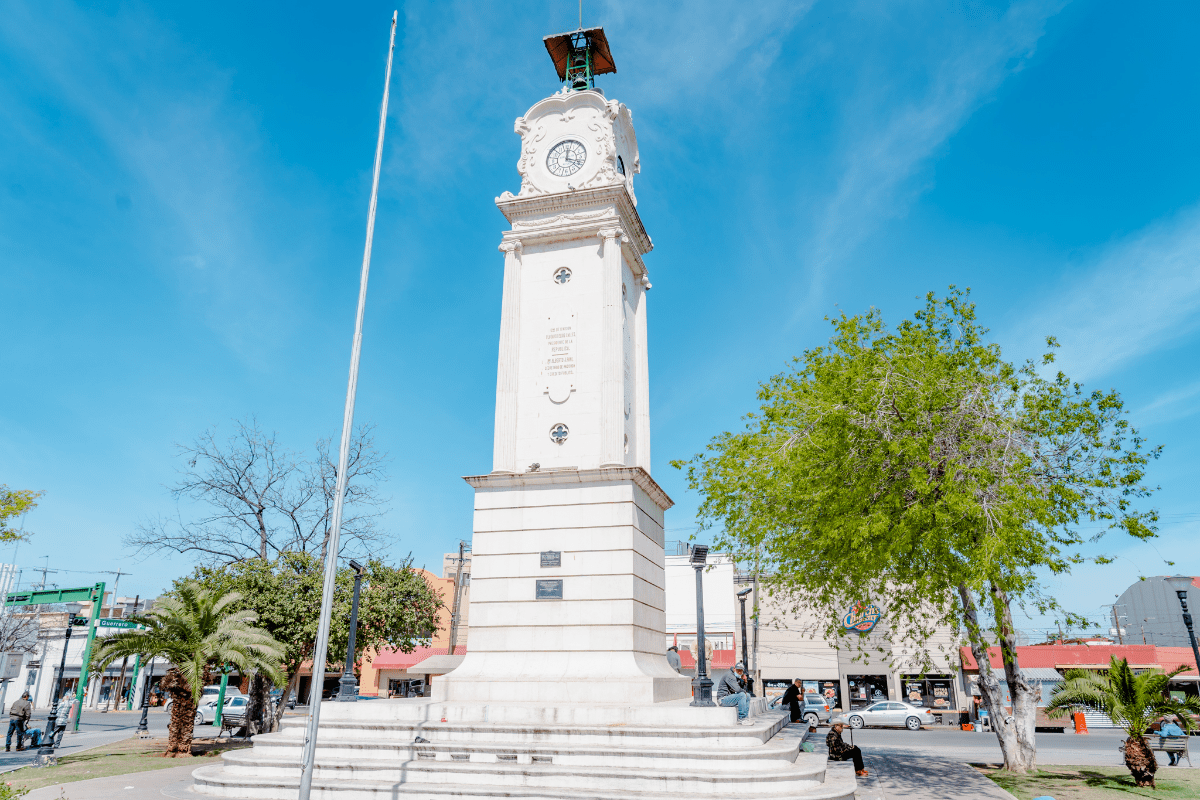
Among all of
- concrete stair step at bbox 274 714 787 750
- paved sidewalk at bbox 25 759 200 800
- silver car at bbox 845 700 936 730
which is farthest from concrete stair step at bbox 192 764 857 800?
silver car at bbox 845 700 936 730

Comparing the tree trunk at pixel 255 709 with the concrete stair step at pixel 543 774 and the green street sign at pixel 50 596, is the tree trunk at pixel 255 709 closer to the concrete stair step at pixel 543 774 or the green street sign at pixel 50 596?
the concrete stair step at pixel 543 774

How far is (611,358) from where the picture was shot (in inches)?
703

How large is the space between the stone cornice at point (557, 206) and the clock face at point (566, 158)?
3.10ft

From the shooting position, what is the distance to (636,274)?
21203mm

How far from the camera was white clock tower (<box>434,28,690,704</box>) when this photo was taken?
15.7 metres

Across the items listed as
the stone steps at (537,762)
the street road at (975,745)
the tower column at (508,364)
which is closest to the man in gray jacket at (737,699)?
the stone steps at (537,762)

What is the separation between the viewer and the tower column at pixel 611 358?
17266 mm

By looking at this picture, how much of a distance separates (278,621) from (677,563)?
31.3 m

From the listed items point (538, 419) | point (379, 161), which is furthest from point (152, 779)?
point (379, 161)

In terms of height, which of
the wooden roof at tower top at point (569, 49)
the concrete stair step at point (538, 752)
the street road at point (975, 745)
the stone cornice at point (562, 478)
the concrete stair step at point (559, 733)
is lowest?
the street road at point (975, 745)

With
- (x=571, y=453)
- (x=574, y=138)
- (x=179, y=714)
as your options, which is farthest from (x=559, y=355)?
(x=179, y=714)

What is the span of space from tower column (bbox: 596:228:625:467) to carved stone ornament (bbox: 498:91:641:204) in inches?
73.5

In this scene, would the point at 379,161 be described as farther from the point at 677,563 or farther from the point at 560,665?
the point at 677,563

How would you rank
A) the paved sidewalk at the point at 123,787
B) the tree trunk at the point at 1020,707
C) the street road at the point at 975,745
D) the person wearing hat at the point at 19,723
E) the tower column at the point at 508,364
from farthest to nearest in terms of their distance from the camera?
the person wearing hat at the point at 19,723
the street road at the point at 975,745
the tower column at the point at 508,364
the tree trunk at the point at 1020,707
the paved sidewalk at the point at 123,787
